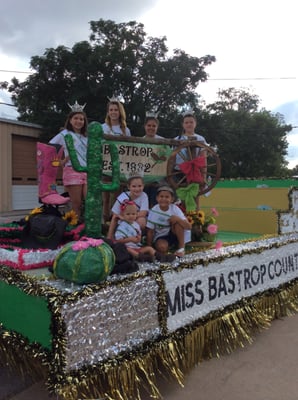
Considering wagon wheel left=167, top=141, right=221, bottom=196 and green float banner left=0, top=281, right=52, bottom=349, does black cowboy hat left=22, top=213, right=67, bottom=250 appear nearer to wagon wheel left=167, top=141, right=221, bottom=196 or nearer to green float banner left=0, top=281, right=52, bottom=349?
green float banner left=0, top=281, right=52, bottom=349

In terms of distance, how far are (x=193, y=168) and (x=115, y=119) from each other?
1065 millimetres

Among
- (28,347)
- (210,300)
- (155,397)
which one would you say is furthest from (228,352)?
(28,347)

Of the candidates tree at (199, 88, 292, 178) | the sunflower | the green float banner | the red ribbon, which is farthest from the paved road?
tree at (199, 88, 292, 178)

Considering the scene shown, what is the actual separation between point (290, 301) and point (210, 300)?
1.74 metres

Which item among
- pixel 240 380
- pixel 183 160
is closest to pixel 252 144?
pixel 183 160

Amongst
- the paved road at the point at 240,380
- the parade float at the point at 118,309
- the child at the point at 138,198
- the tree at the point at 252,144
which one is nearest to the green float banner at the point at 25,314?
the parade float at the point at 118,309

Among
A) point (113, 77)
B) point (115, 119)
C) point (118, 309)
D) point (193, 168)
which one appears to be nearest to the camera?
point (118, 309)

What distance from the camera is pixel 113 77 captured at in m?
16.7

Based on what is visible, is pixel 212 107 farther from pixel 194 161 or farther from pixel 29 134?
pixel 194 161

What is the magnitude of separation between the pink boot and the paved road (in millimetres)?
1615

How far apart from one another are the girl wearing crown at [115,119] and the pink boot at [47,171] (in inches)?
28.3

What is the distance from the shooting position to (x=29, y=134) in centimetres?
1681

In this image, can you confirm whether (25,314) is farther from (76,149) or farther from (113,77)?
(113,77)

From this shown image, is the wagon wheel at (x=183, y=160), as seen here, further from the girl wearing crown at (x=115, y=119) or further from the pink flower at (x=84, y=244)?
the pink flower at (x=84, y=244)
